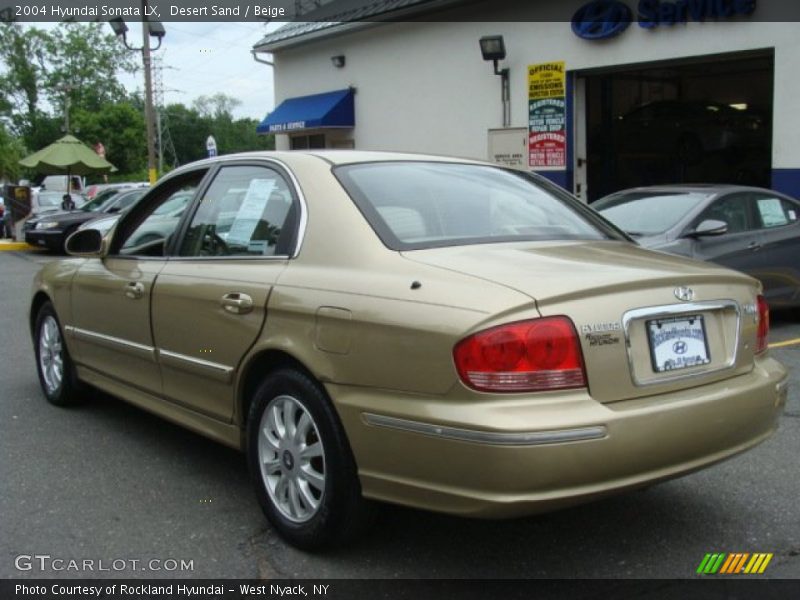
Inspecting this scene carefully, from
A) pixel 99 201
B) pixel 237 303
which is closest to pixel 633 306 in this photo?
pixel 237 303

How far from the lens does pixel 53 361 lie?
5754 mm

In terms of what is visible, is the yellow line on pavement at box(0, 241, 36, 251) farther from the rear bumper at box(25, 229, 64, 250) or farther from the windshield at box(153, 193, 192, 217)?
the windshield at box(153, 193, 192, 217)

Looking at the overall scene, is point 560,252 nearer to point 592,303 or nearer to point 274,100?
point 592,303

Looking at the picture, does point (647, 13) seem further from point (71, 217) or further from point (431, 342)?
point (71, 217)

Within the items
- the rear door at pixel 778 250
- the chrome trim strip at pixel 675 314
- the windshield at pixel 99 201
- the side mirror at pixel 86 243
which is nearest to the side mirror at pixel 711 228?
the rear door at pixel 778 250

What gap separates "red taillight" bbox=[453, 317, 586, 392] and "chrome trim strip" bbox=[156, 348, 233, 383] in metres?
1.32

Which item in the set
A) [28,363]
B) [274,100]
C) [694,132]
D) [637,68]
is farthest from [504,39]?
[28,363]

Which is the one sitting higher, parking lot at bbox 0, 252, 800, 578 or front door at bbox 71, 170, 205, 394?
front door at bbox 71, 170, 205, 394

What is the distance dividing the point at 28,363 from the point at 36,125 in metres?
70.0

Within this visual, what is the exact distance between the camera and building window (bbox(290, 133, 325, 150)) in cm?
2091

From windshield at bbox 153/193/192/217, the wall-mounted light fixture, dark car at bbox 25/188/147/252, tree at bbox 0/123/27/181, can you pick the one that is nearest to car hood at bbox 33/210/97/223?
dark car at bbox 25/188/147/252

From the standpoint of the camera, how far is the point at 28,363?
23.5 feet

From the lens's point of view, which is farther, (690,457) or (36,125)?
(36,125)

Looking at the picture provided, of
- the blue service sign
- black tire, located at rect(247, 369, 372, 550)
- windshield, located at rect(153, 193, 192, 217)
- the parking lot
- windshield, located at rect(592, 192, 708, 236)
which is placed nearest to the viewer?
black tire, located at rect(247, 369, 372, 550)
